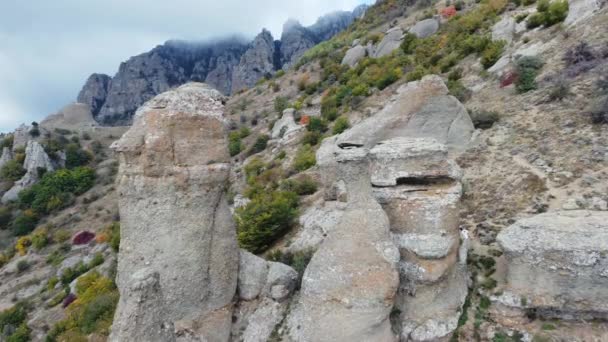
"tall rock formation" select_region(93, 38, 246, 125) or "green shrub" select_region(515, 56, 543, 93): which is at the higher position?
"tall rock formation" select_region(93, 38, 246, 125)

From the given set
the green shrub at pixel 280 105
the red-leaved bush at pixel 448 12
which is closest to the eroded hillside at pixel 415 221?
the red-leaved bush at pixel 448 12

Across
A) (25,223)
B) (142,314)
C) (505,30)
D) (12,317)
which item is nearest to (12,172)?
(25,223)

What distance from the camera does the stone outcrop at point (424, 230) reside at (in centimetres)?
693

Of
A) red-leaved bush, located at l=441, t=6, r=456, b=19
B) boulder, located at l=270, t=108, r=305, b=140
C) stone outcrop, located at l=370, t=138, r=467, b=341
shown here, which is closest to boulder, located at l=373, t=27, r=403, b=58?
red-leaved bush, located at l=441, t=6, r=456, b=19

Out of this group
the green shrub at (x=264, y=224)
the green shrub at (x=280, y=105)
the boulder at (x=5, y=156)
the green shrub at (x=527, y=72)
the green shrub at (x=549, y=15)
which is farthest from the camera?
the boulder at (x=5, y=156)

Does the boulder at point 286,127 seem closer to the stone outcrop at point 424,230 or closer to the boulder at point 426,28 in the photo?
the boulder at point 426,28

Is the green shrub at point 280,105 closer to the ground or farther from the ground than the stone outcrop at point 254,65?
closer to the ground

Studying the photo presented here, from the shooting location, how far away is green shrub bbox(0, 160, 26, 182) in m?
39.6

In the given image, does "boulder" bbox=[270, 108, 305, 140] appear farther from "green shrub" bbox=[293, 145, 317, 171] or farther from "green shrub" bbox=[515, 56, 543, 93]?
"green shrub" bbox=[515, 56, 543, 93]

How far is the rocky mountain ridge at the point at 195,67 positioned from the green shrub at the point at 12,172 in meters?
58.3

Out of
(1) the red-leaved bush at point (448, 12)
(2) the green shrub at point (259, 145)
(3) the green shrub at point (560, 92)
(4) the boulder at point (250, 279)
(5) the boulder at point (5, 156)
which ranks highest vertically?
(1) the red-leaved bush at point (448, 12)

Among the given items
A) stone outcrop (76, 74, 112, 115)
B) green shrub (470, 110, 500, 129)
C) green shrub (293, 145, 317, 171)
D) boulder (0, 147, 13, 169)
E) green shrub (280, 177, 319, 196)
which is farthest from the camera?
stone outcrop (76, 74, 112, 115)

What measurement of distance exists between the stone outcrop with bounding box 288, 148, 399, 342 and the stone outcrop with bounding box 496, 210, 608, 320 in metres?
2.44

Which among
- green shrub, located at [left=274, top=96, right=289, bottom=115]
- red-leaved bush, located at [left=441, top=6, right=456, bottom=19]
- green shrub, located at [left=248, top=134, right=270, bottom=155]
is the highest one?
red-leaved bush, located at [left=441, top=6, right=456, bottom=19]
